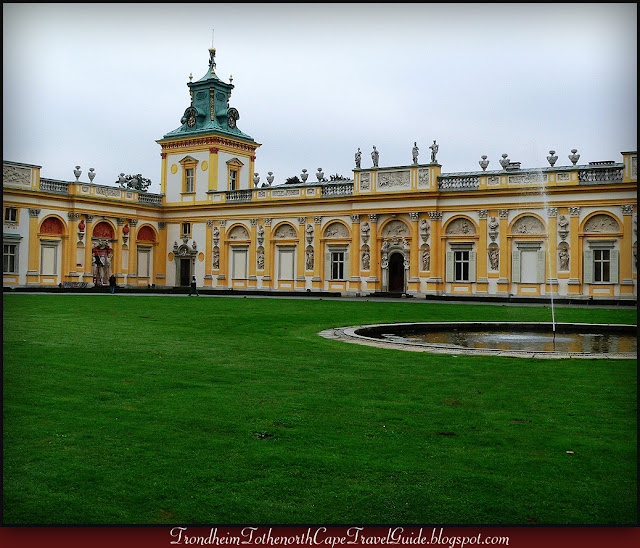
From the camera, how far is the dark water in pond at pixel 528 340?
14.1m

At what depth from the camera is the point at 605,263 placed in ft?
121

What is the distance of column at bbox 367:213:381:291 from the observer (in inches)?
1682

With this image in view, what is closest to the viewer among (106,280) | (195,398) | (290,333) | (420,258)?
(195,398)

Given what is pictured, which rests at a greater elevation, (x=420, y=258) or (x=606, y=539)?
(x=420, y=258)

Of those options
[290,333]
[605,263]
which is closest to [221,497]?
[290,333]

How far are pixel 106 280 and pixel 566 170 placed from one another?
3069cm

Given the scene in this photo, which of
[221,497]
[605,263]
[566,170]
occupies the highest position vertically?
[566,170]

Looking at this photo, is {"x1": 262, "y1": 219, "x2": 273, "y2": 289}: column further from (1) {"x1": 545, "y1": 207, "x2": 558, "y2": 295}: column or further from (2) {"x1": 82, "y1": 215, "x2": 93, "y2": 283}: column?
(1) {"x1": 545, "y1": 207, "x2": 558, "y2": 295}: column

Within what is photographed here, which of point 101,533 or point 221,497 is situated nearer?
point 101,533

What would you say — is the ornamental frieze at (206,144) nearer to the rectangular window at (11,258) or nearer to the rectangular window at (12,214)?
the rectangular window at (12,214)

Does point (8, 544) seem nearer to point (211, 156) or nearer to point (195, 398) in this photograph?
point (195, 398)

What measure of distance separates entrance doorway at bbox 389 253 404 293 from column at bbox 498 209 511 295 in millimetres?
6349

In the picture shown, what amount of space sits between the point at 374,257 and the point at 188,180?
1739 cm

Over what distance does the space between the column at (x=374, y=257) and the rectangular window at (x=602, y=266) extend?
12636 millimetres
